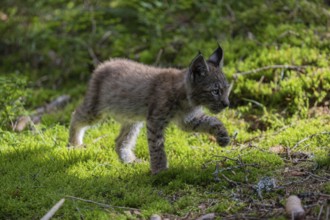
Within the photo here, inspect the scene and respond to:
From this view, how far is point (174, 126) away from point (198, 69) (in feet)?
6.68

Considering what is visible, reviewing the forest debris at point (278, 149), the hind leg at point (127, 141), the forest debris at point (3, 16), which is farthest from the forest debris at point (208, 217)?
the forest debris at point (3, 16)

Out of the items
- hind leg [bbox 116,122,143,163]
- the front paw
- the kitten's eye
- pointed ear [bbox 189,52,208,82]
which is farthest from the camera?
hind leg [bbox 116,122,143,163]

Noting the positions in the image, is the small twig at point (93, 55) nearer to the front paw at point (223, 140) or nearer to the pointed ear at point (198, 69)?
the pointed ear at point (198, 69)

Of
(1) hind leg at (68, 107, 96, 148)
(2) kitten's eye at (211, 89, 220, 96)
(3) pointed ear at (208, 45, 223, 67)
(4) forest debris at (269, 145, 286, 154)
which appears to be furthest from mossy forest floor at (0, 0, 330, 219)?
(3) pointed ear at (208, 45, 223, 67)

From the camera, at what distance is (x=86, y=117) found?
28.7ft

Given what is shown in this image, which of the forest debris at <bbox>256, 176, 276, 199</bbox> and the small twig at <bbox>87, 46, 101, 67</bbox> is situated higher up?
the forest debris at <bbox>256, 176, 276, 199</bbox>

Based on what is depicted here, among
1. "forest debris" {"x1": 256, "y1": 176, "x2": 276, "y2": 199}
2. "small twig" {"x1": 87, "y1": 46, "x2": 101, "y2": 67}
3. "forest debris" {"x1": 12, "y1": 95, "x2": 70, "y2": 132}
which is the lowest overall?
"forest debris" {"x1": 12, "y1": 95, "x2": 70, "y2": 132}

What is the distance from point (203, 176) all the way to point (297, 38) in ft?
17.9

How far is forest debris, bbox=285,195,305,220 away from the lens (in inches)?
200

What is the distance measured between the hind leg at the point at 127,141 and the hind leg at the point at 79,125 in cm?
63

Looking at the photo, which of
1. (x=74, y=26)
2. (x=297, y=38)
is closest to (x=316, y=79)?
(x=297, y=38)

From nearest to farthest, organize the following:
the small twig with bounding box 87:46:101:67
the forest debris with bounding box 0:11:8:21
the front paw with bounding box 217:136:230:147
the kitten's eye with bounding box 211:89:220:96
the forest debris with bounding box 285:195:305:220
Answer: the forest debris with bounding box 285:195:305:220
the front paw with bounding box 217:136:230:147
the kitten's eye with bounding box 211:89:220:96
the small twig with bounding box 87:46:101:67
the forest debris with bounding box 0:11:8:21

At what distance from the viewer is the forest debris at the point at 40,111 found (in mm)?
9547

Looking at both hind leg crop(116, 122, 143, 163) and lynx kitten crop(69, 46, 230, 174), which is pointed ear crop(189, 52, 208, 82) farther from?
hind leg crop(116, 122, 143, 163)
